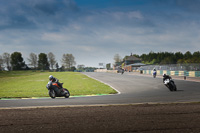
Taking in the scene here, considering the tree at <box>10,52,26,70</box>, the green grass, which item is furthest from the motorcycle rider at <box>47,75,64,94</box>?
the tree at <box>10,52,26,70</box>

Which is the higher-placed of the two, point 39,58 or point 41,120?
point 39,58

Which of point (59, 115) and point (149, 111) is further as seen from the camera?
point (149, 111)

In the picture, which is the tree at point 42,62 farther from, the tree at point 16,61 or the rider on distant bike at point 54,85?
the rider on distant bike at point 54,85

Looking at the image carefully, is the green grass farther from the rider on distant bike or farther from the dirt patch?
the dirt patch

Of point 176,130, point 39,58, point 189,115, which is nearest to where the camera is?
point 176,130

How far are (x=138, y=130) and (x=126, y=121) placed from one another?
0.83 metres

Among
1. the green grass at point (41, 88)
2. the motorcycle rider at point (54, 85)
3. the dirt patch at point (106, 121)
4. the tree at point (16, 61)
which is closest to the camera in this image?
the dirt patch at point (106, 121)

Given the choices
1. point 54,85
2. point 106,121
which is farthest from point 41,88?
point 106,121

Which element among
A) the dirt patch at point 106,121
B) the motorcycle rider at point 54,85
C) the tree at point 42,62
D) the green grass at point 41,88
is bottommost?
the green grass at point 41,88

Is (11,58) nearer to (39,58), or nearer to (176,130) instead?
(39,58)

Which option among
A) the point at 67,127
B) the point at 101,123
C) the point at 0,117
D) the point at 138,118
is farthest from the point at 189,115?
the point at 0,117

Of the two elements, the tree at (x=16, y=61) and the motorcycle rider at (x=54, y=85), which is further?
the tree at (x=16, y=61)

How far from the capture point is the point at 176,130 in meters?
4.82

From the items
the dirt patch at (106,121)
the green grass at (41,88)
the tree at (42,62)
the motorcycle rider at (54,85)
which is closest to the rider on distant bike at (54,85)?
the motorcycle rider at (54,85)
